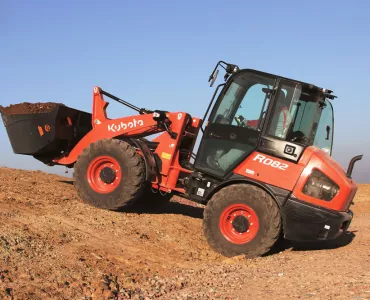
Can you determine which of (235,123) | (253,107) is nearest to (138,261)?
(235,123)

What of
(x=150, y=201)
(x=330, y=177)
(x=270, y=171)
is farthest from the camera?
(x=150, y=201)

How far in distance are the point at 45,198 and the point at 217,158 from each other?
3044mm

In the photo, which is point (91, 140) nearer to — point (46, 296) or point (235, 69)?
point (235, 69)

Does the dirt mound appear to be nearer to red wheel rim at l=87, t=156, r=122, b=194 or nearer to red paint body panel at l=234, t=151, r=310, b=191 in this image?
red wheel rim at l=87, t=156, r=122, b=194

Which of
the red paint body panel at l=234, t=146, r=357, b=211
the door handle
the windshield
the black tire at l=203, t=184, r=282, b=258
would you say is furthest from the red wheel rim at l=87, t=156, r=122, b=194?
the windshield

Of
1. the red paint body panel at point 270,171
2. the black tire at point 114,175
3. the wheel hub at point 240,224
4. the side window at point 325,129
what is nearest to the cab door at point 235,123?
the red paint body panel at point 270,171

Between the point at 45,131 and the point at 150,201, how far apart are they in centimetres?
225

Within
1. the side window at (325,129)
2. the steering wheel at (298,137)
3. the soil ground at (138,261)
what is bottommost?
the soil ground at (138,261)

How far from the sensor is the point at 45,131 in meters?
7.79

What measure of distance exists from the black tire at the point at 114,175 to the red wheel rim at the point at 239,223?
164 cm

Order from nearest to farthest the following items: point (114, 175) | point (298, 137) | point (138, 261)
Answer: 1. point (138, 261)
2. point (298, 137)
3. point (114, 175)

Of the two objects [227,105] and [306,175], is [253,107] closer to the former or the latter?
[227,105]

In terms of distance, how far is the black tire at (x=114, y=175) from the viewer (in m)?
7.00

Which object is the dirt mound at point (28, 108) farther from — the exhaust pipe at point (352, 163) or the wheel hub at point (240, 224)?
the exhaust pipe at point (352, 163)
